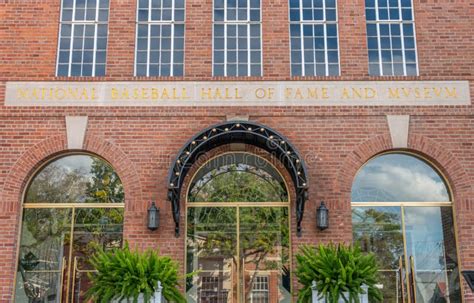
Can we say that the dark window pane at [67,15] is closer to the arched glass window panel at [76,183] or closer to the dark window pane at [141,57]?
the dark window pane at [141,57]

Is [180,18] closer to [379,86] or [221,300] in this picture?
[379,86]

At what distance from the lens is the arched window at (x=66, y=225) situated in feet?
37.8

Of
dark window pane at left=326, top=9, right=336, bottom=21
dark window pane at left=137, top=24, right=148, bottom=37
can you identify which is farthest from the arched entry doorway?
dark window pane at left=326, top=9, right=336, bottom=21

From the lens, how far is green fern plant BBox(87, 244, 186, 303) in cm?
972

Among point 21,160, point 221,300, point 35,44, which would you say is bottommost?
point 221,300

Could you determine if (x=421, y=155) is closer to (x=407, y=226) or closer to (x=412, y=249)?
(x=407, y=226)

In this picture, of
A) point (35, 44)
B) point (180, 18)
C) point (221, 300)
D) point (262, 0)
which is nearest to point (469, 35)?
point (262, 0)

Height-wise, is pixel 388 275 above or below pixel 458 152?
below

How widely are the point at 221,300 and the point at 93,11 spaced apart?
271 inches

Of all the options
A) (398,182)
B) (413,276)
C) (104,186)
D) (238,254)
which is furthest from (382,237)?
(104,186)

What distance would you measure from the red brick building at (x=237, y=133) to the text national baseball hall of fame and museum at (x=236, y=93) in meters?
0.03

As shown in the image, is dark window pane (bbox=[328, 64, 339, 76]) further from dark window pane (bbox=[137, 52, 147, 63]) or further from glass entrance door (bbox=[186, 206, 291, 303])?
dark window pane (bbox=[137, 52, 147, 63])

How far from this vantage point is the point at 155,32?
12.8 meters

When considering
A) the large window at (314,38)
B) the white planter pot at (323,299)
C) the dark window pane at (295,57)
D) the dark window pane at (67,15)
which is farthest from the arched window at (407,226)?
the dark window pane at (67,15)
